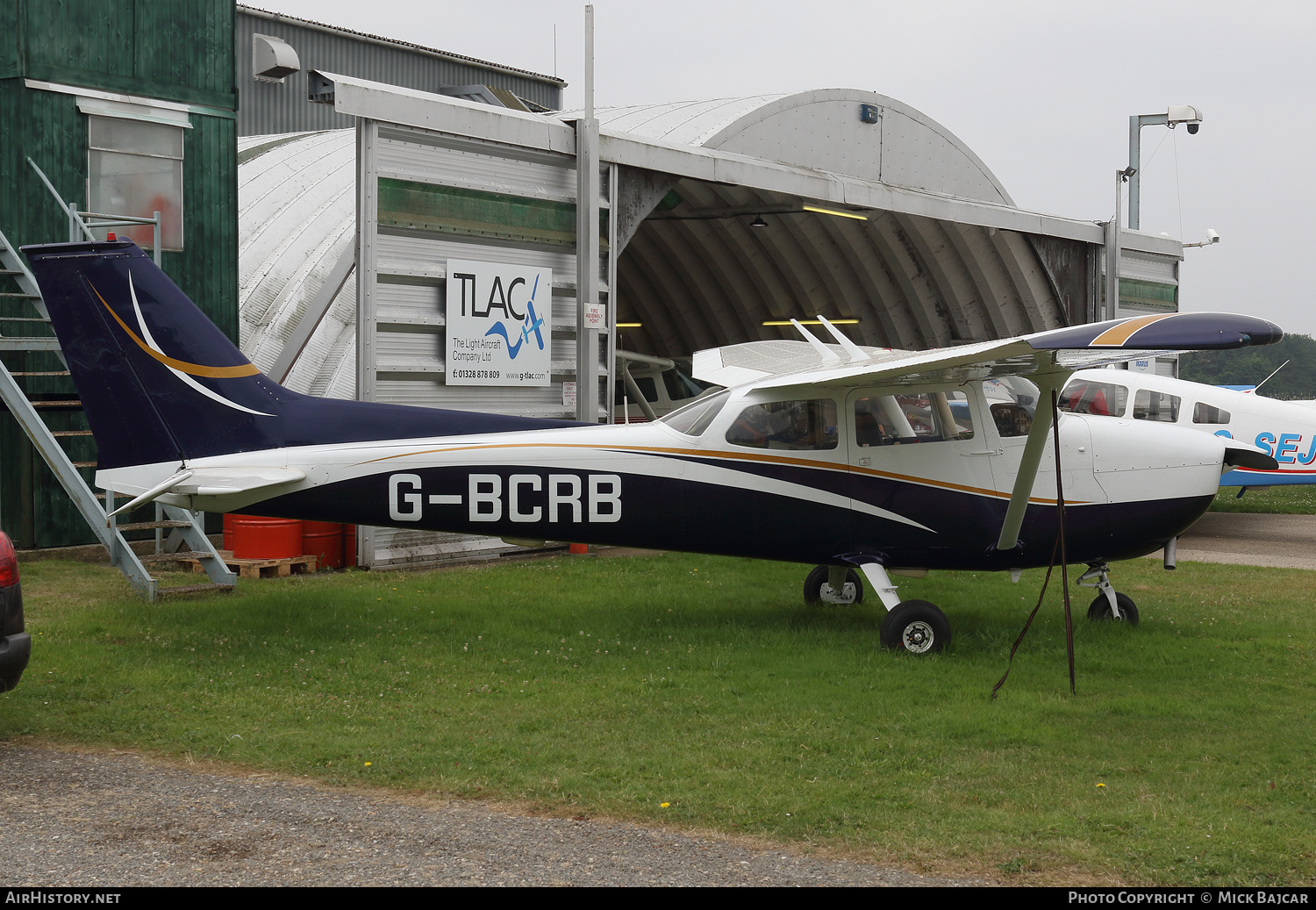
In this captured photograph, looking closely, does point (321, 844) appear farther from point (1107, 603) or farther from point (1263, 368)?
point (1263, 368)

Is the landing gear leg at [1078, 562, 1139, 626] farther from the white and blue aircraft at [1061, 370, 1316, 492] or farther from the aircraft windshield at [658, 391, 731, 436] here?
the white and blue aircraft at [1061, 370, 1316, 492]

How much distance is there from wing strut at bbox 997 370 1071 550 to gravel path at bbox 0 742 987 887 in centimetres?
443

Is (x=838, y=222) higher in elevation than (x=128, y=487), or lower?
higher

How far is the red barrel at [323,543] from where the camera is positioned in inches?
482

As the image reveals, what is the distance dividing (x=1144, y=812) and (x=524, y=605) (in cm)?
603

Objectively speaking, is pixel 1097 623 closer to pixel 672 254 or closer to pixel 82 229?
pixel 82 229

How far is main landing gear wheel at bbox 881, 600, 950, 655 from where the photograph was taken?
8531 millimetres

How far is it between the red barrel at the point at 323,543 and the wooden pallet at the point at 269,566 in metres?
0.16

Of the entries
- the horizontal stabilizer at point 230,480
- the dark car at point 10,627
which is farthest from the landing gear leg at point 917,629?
the dark car at point 10,627

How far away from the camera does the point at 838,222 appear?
71.9ft

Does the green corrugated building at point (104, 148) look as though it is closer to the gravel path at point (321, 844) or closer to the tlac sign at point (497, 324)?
the tlac sign at point (497, 324)

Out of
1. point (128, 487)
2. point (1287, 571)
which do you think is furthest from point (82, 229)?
point (1287, 571)

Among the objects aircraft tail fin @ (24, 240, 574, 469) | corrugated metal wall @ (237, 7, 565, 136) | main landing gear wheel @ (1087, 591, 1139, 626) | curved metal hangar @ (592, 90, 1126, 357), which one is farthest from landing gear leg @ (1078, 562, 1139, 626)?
corrugated metal wall @ (237, 7, 565, 136)

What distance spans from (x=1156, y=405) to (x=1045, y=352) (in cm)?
986
